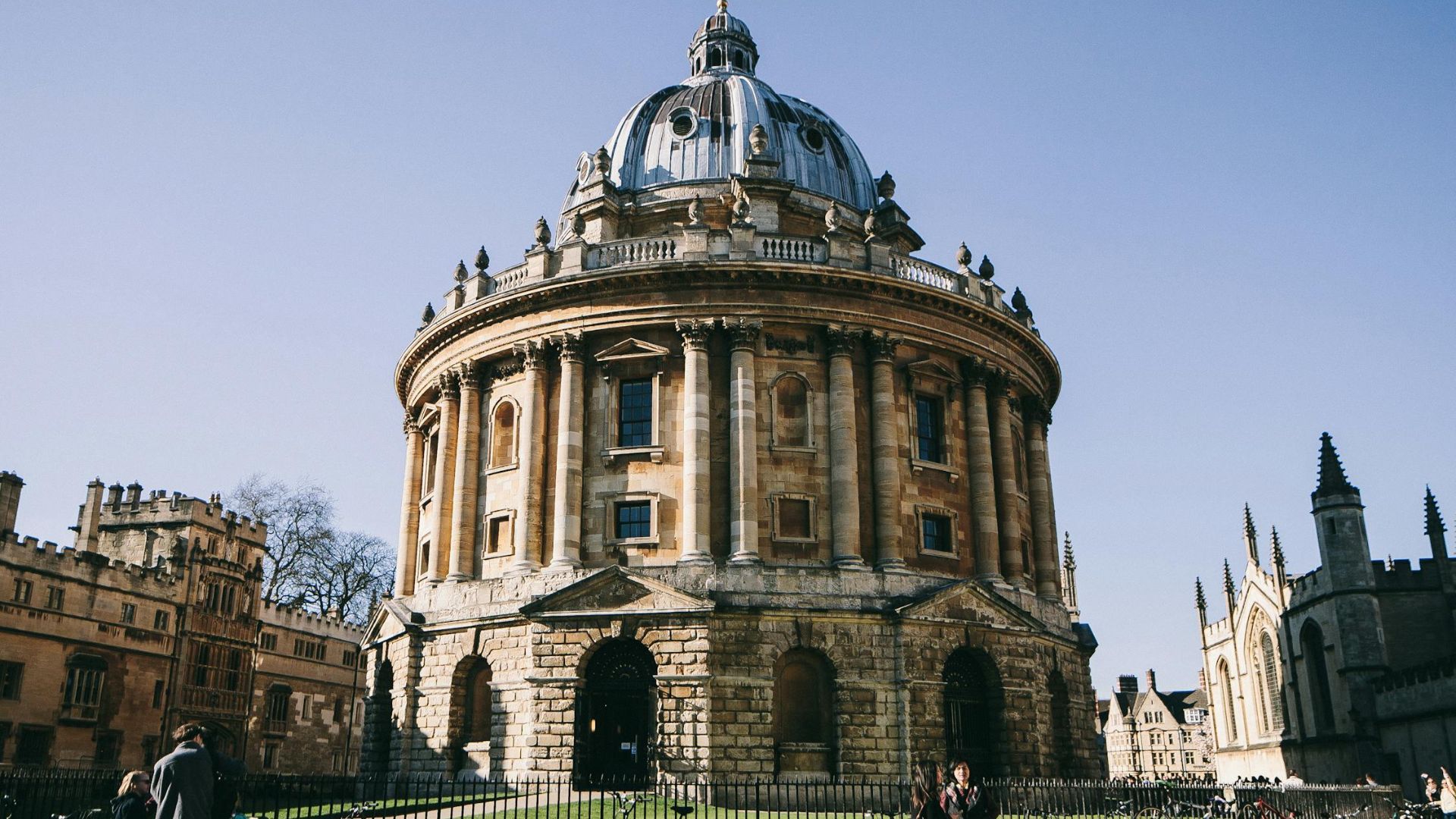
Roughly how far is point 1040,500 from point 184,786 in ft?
109

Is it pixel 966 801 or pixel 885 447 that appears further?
pixel 885 447

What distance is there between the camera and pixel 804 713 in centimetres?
3138

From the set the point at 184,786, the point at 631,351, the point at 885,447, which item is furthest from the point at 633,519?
the point at 184,786

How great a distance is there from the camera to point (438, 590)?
35531mm

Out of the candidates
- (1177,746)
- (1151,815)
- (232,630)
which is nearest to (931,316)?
(1151,815)

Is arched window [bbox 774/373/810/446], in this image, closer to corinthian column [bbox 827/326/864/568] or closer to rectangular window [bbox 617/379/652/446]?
corinthian column [bbox 827/326/864/568]

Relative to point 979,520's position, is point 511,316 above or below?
above

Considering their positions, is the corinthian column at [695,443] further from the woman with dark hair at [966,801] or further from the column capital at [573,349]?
the woman with dark hair at [966,801]

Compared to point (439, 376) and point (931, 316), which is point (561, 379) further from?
point (931, 316)

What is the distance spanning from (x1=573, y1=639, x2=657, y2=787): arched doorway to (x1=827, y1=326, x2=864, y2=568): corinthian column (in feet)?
20.2

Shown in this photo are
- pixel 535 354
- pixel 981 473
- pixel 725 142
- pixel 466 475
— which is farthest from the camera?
pixel 725 142

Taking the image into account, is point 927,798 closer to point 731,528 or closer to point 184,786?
point 184,786

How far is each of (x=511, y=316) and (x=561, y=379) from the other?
10.2ft

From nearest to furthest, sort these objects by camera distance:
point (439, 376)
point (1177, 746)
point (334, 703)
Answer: point (439, 376) < point (334, 703) < point (1177, 746)
